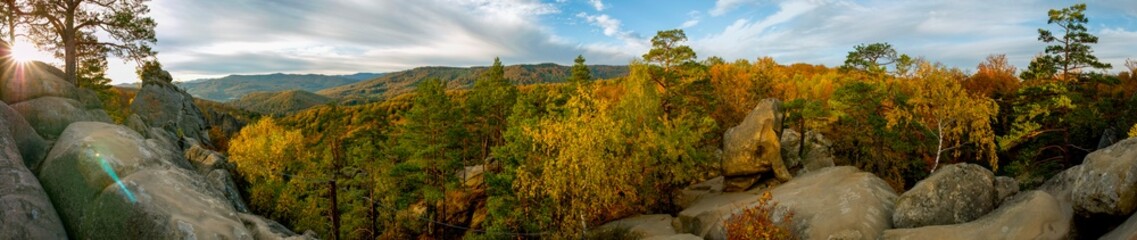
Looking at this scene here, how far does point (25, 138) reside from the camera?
11.3 meters

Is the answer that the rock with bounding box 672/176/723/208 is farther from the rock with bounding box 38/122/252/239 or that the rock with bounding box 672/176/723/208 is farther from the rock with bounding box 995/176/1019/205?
the rock with bounding box 38/122/252/239

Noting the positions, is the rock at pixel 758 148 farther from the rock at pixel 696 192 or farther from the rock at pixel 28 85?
the rock at pixel 28 85

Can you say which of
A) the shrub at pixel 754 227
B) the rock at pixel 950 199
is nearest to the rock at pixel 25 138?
the shrub at pixel 754 227

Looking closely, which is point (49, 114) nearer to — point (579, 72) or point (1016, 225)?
point (1016, 225)

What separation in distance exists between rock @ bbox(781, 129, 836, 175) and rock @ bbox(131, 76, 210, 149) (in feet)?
203

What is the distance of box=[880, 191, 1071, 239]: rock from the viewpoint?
17203 millimetres

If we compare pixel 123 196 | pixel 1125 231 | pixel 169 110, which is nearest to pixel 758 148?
pixel 1125 231

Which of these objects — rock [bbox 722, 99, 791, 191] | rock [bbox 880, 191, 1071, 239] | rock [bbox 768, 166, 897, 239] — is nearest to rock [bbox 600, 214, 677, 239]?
rock [bbox 722, 99, 791, 191]

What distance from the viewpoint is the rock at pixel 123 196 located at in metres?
9.20

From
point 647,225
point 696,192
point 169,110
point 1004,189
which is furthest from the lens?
point 169,110

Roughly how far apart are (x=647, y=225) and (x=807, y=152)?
18.3 m

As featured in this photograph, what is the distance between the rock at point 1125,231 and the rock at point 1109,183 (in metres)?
0.80

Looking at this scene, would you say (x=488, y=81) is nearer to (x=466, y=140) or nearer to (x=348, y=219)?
(x=466, y=140)

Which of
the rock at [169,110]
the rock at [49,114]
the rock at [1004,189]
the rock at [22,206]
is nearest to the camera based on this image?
the rock at [22,206]
